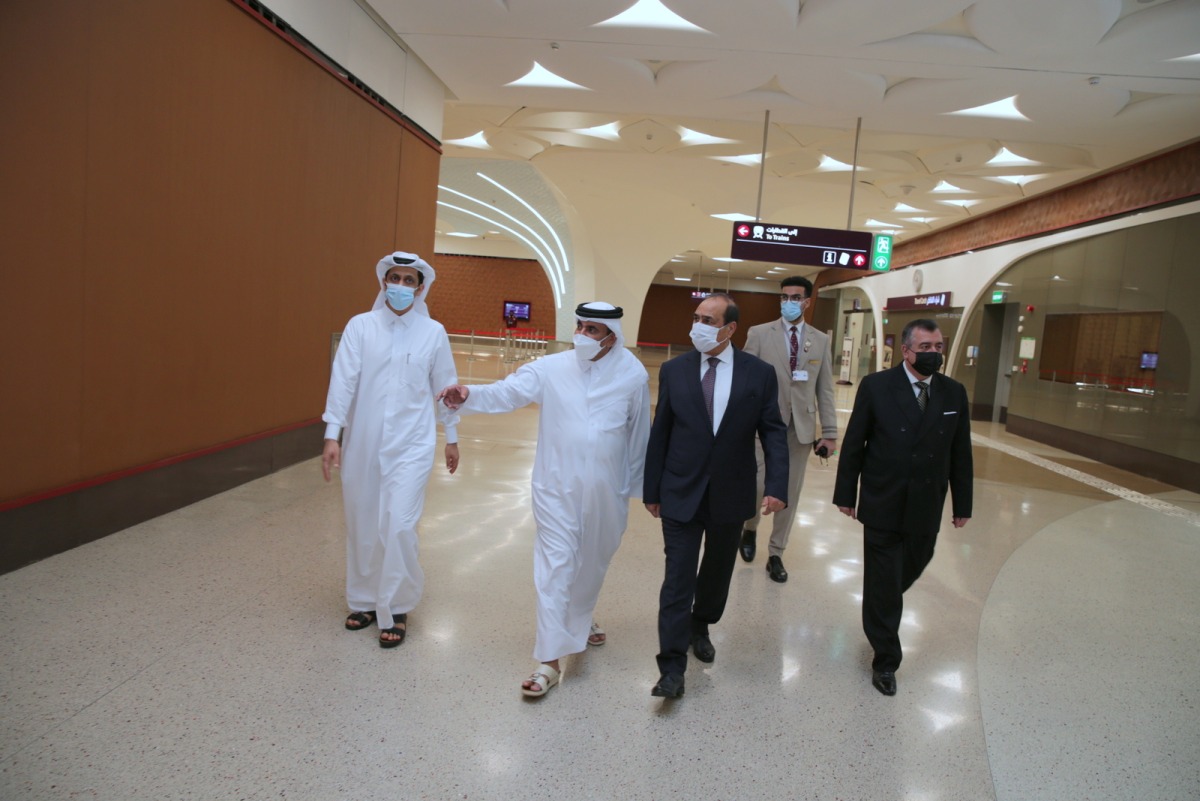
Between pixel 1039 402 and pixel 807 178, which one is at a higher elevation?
pixel 807 178

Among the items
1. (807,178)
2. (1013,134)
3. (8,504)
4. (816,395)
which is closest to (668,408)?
(816,395)

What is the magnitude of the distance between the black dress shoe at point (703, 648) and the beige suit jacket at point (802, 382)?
67.2 inches

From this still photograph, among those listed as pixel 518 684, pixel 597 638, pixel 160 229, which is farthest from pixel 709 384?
pixel 160 229

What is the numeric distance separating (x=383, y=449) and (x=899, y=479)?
7.67 feet

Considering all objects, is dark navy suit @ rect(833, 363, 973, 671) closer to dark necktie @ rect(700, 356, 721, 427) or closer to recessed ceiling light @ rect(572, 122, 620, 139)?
dark necktie @ rect(700, 356, 721, 427)

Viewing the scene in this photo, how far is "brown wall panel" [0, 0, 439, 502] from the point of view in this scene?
3656mm

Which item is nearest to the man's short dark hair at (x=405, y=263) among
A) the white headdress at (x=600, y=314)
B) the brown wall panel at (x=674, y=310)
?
the white headdress at (x=600, y=314)

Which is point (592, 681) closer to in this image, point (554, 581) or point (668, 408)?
point (554, 581)

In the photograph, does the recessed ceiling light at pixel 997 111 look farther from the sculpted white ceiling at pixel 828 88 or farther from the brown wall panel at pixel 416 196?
the brown wall panel at pixel 416 196

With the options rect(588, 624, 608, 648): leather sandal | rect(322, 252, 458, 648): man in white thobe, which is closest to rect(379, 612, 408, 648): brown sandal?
rect(322, 252, 458, 648): man in white thobe

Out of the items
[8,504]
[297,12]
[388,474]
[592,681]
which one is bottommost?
[592,681]

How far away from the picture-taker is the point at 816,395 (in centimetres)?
488

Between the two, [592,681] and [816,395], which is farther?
[816,395]

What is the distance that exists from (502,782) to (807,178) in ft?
42.5
